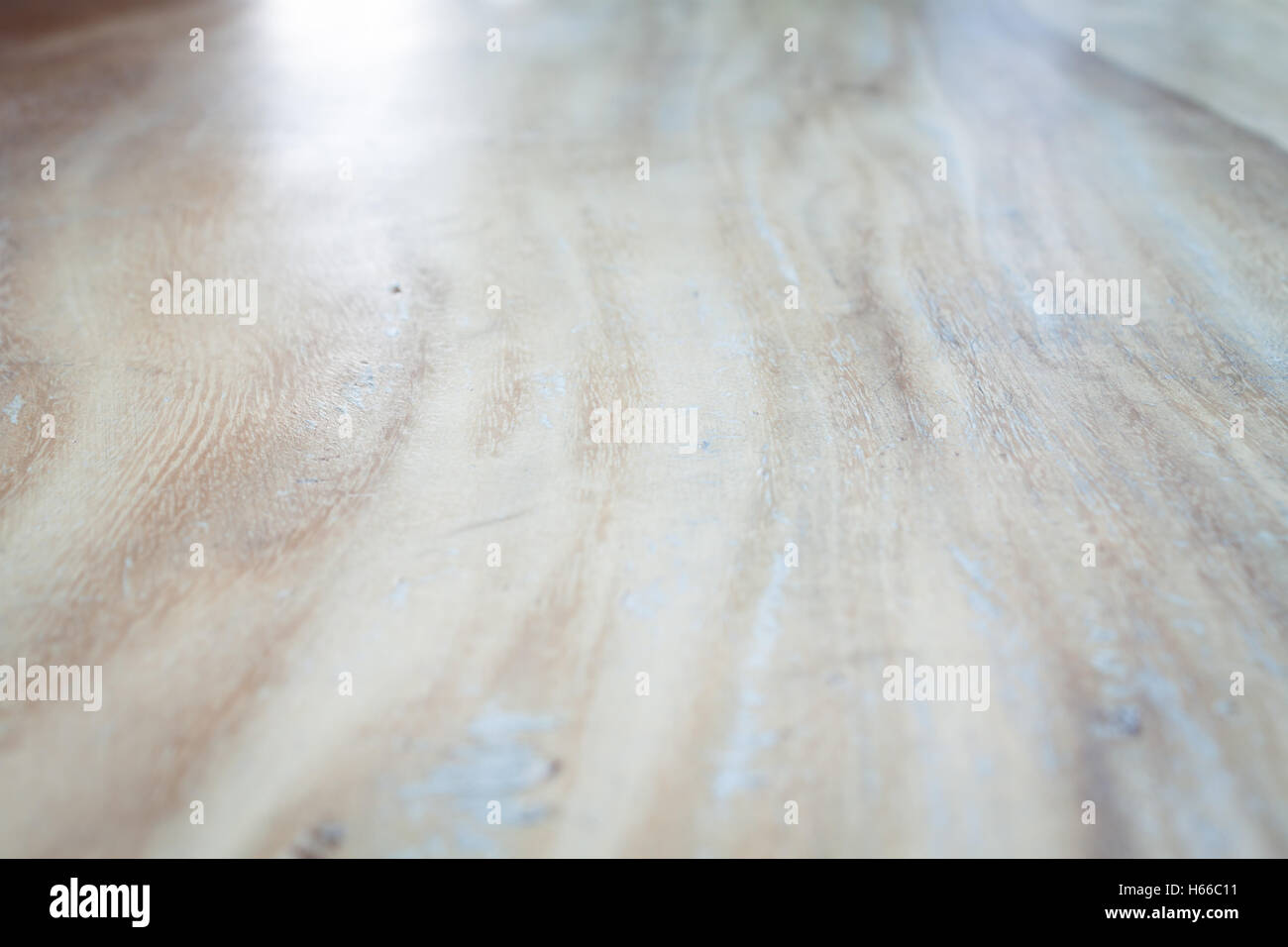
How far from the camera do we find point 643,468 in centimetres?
44

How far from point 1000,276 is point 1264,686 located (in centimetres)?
30

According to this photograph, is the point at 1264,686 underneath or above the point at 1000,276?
underneath

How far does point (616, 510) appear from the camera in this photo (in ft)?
1.36

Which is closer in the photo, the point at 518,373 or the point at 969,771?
the point at 969,771

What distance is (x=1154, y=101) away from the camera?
2.53 ft

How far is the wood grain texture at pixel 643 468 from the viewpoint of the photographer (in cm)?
32

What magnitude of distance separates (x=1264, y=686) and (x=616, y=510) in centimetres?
25

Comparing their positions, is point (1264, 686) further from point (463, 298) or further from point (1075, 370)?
point (463, 298)

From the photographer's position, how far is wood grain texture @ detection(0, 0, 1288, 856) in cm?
32

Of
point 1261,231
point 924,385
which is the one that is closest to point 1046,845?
point 924,385
